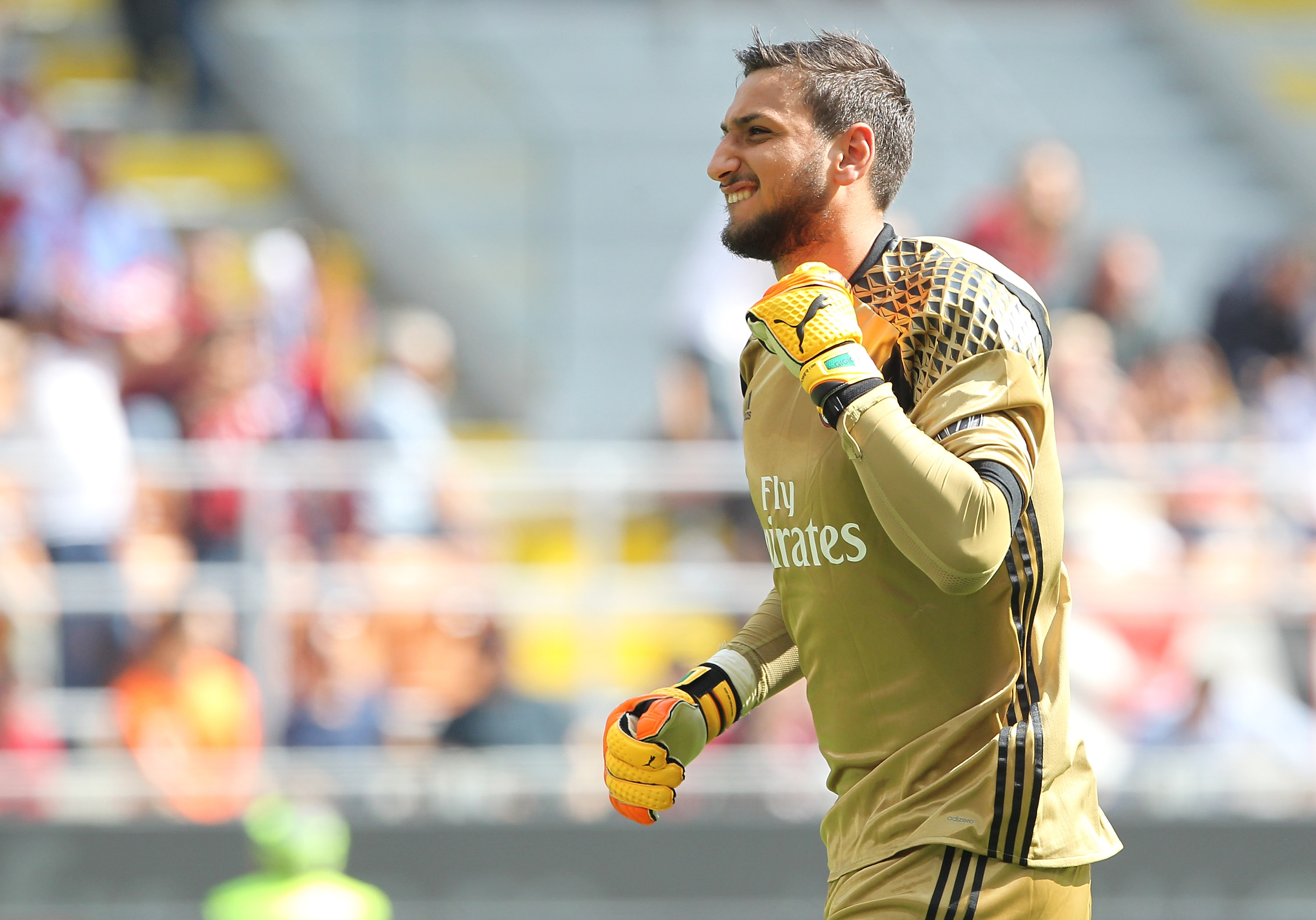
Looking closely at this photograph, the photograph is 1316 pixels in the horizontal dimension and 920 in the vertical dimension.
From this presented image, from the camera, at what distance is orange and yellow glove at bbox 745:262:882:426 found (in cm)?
279

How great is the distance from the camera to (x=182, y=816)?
745 cm

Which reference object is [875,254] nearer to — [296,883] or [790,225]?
[790,225]

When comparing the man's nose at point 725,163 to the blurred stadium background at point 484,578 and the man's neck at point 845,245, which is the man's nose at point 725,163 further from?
the blurred stadium background at point 484,578

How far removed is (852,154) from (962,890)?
1233 millimetres

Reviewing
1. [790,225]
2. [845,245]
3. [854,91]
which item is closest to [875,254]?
[845,245]

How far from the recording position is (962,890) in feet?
9.73

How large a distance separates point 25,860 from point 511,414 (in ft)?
14.8

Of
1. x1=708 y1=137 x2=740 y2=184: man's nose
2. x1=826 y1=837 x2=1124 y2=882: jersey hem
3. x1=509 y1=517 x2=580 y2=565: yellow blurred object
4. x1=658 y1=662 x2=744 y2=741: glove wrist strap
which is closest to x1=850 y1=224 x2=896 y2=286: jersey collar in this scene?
x1=708 y1=137 x2=740 y2=184: man's nose

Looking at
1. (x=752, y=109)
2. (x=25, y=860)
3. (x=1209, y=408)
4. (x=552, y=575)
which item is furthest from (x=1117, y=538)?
(x=752, y=109)

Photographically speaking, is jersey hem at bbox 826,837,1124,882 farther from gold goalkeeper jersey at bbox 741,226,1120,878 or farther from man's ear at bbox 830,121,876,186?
man's ear at bbox 830,121,876,186

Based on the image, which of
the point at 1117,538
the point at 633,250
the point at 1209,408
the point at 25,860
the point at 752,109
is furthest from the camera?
the point at 633,250

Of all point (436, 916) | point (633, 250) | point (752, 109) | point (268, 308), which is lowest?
point (436, 916)

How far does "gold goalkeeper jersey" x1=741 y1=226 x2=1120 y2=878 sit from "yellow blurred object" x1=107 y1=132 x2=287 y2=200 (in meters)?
9.53

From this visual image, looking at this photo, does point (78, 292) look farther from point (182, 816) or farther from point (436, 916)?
point (436, 916)
